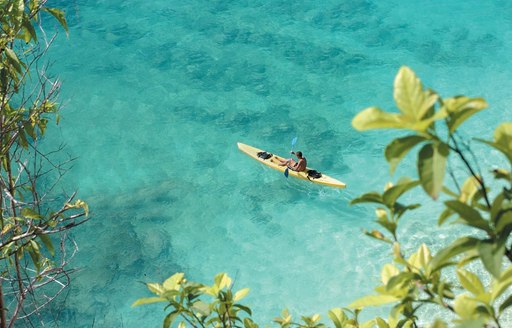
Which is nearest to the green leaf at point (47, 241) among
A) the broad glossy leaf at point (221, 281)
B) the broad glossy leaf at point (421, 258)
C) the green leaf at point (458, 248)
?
the broad glossy leaf at point (221, 281)

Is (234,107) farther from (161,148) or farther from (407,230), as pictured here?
(407,230)

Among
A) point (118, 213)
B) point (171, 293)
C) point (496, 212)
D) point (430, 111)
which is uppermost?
point (430, 111)

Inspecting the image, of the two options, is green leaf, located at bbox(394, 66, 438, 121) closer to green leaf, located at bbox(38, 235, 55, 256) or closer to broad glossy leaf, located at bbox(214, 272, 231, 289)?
broad glossy leaf, located at bbox(214, 272, 231, 289)

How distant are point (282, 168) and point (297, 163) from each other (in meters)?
0.30

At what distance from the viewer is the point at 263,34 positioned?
443 inches

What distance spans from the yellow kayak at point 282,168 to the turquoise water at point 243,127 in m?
0.19

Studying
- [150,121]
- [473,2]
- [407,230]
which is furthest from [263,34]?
[407,230]

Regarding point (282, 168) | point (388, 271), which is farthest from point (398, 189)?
point (282, 168)

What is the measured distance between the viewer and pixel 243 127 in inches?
372

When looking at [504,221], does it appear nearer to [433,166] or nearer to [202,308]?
[433,166]

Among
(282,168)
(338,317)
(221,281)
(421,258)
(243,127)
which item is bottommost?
(243,127)

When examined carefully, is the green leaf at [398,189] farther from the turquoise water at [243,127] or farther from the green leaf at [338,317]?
the turquoise water at [243,127]

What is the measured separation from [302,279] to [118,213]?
2419mm

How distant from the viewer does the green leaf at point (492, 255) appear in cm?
112
